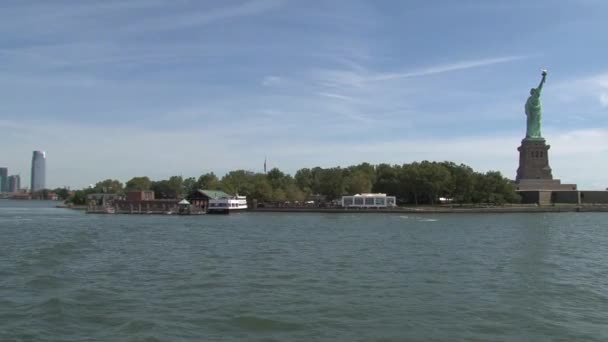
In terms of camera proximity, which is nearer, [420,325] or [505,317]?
[420,325]

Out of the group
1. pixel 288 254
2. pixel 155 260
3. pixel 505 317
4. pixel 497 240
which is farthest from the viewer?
pixel 497 240

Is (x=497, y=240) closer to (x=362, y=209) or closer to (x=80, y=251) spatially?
(x=80, y=251)

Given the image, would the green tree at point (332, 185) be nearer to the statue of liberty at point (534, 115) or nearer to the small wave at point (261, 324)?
the statue of liberty at point (534, 115)

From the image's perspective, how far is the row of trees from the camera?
112 meters

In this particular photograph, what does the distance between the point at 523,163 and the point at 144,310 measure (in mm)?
104812

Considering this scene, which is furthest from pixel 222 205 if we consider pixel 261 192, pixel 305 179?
pixel 305 179

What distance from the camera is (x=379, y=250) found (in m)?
36.5

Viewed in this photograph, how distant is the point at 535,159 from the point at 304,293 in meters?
99.4

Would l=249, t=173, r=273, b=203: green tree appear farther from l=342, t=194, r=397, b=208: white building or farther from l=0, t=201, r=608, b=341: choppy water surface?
l=0, t=201, r=608, b=341: choppy water surface

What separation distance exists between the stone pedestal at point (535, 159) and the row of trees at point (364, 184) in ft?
14.8

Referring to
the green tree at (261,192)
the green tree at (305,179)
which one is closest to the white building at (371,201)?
the green tree at (261,192)

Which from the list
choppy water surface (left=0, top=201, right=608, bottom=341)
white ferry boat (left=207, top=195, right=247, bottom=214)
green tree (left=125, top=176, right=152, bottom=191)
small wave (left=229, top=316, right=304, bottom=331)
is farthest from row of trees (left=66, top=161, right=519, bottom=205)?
small wave (left=229, top=316, right=304, bottom=331)

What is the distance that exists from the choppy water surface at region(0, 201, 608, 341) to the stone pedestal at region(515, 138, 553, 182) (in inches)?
2972

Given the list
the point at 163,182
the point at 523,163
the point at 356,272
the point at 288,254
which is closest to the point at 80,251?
the point at 288,254
